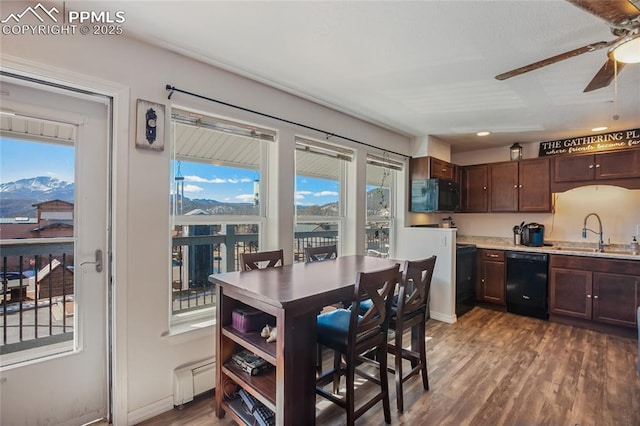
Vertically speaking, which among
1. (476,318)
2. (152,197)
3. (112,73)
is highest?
(112,73)

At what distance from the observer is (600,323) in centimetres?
364

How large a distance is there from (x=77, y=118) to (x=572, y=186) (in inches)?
212

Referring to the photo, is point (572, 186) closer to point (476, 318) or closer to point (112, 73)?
point (476, 318)

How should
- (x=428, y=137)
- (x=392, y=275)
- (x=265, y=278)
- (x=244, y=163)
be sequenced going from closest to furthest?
(x=392, y=275)
(x=265, y=278)
(x=244, y=163)
(x=428, y=137)

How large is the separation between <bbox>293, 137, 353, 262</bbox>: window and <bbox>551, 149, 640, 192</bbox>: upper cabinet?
298 centimetres

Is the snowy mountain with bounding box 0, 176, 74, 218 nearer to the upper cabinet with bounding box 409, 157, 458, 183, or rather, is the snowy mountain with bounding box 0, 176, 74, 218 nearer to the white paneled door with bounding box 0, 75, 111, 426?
the white paneled door with bounding box 0, 75, 111, 426

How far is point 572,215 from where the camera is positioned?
4.36 metres

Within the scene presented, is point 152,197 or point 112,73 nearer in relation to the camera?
point 112,73

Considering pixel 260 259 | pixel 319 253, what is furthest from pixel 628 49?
pixel 260 259

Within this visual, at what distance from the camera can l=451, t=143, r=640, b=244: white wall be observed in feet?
13.0

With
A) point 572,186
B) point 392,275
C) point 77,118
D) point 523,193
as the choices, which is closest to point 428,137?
point 523,193

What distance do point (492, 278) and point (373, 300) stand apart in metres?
3.39

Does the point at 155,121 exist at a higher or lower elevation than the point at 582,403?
higher

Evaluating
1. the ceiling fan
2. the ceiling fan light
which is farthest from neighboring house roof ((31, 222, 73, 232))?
the ceiling fan light
